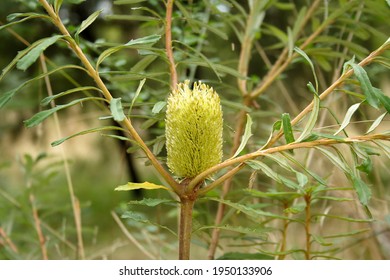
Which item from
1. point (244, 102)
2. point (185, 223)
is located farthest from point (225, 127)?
point (185, 223)

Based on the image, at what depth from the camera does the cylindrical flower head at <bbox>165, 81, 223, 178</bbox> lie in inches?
20.7

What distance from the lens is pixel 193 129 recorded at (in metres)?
0.53

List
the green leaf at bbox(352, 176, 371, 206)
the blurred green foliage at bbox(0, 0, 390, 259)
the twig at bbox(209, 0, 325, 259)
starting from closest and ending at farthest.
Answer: the green leaf at bbox(352, 176, 371, 206), the blurred green foliage at bbox(0, 0, 390, 259), the twig at bbox(209, 0, 325, 259)

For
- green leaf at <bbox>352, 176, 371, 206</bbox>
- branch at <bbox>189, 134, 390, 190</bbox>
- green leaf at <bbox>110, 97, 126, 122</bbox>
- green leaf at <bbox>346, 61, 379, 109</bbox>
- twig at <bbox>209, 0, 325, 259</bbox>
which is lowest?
green leaf at <bbox>352, 176, 371, 206</bbox>

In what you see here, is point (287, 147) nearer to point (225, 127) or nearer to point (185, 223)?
point (185, 223)

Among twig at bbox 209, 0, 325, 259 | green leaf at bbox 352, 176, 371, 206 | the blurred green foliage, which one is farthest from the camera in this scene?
twig at bbox 209, 0, 325, 259

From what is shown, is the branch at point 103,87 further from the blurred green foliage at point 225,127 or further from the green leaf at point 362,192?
the green leaf at point 362,192

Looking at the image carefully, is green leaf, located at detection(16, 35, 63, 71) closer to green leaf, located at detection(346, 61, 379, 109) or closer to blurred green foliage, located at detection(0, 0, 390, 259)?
blurred green foliage, located at detection(0, 0, 390, 259)

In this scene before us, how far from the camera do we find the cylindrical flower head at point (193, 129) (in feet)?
1.73

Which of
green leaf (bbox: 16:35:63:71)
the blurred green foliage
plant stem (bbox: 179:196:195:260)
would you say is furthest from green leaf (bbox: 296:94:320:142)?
green leaf (bbox: 16:35:63:71)
